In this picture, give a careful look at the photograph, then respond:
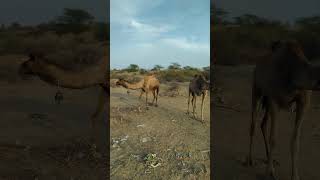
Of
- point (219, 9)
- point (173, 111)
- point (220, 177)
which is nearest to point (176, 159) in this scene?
point (220, 177)

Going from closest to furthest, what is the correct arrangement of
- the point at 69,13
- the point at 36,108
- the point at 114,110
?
the point at 36,108 < the point at 69,13 < the point at 114,110

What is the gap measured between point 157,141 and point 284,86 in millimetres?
3255

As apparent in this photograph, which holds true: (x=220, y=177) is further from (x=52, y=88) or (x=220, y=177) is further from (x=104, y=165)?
(x=52, y=88)

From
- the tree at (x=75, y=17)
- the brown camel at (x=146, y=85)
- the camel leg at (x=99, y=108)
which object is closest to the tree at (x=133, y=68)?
the brown camel at (x=146, y=85)

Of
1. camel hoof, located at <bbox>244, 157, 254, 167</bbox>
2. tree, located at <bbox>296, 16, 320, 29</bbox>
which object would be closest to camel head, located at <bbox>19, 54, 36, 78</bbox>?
camel hoof, located at <bbox>244, 157, 254, 167</bbox>

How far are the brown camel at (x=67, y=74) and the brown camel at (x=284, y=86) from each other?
7.69 ft

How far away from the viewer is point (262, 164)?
22.4ft

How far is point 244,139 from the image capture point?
802 centimetres

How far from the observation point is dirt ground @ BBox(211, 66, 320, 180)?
6730 mm

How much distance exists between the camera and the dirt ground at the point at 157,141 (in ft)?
24.9

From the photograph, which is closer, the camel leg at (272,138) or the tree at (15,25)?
the camel leg at (272,138)

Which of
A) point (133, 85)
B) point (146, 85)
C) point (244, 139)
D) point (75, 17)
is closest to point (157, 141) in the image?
point (244, 139)

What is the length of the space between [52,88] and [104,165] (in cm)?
163

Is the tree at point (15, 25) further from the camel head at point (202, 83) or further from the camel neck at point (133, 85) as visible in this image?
the camel head at point (202, 83)
